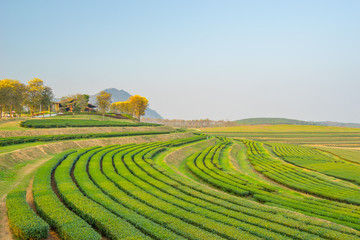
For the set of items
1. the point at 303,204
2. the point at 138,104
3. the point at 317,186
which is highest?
the point at 138,104

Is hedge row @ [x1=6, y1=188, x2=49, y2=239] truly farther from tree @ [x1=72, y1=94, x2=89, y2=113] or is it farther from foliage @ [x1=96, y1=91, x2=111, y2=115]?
tree @ [x1=72, y1=94, x2=89, y2=113]

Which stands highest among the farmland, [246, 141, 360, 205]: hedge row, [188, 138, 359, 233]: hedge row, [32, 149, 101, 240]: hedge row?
[32, 149, 101, 240]: hedge row

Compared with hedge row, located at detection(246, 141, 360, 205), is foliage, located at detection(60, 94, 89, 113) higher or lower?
higher

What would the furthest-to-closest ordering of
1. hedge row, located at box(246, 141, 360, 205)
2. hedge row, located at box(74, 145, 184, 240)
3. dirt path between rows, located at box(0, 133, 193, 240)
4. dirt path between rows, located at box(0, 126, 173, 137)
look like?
dirt path between rows, located at box(0, 126, 173, 137) → hedge row, located at box(246, 141, 360, 205) → dirt path between rows, located at box(0, 133, 193, 240) → hedge row, located at box(74, 145, 184, 240)

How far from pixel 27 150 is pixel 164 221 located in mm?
27269

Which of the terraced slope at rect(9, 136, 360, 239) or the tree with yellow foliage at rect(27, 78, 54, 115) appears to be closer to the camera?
the terraced slope at rect(9, 136, 360, 239)

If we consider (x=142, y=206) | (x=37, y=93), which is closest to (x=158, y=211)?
(x=142, y=206)

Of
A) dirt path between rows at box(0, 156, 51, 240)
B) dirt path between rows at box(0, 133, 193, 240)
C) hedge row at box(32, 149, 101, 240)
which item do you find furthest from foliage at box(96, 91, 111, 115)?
hedge row at box(32, 149, 101, 240)

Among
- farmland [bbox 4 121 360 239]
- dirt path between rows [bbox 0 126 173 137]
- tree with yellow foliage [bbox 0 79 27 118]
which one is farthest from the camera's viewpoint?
tree with yellow foliage [bbox 0 79 27 118]

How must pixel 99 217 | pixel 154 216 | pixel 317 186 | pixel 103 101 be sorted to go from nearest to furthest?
1. pixel 99 217
2. pixel 154 216
3. pixel 317 186
4. pixel 103 101

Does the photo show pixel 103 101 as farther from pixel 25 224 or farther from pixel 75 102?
pixel 25 224

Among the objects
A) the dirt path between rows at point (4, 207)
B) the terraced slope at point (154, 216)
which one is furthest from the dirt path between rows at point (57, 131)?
the terraced slope at point (154, 216)

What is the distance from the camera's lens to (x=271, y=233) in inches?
484

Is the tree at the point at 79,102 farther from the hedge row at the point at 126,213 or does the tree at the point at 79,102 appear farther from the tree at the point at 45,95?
the hedge row at the point at 126,213
